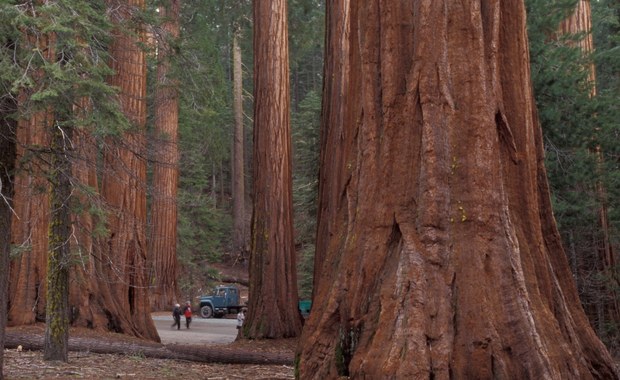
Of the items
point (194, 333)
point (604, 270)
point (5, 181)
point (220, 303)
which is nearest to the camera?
point (5, 181)

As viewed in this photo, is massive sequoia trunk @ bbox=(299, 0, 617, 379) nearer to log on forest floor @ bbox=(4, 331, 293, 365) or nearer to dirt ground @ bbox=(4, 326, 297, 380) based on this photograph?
dirt ground @ bbox=(4, 326, 297, 380)

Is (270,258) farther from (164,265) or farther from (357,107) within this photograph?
(164,265)

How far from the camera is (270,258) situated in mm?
16312

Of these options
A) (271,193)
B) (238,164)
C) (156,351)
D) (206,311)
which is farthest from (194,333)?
(238,164)

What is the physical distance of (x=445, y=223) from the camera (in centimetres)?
570

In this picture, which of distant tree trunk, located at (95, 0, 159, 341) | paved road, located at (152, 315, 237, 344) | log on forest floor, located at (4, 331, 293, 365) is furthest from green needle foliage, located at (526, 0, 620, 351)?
paved road, located at (152, 315, 237, 344)

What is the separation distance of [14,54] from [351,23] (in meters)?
3.21

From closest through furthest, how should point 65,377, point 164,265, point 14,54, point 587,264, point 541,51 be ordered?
1. point 14,54
2. point 65,377
3. point 541,51
4. point 587,264
5. point 164,265

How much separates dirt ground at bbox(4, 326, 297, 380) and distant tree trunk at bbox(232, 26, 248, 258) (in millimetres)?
26507

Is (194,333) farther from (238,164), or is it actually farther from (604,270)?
(238,164)

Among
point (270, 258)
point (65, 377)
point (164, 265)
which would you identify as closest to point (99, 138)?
point (65, 377)

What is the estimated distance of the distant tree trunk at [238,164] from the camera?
127ft

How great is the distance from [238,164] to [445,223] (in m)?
36.1

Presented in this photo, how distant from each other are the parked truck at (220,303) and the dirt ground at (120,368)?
72.6 ft
